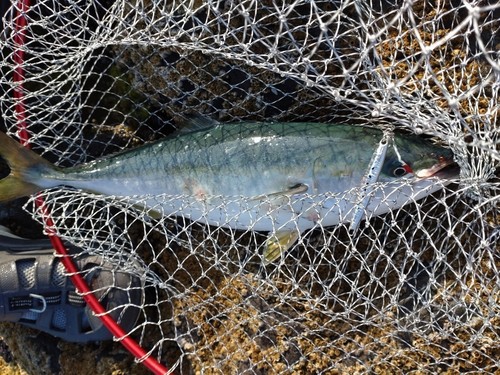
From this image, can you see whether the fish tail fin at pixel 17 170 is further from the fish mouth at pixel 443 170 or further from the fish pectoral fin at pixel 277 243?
the fish mouth at pixel 443 170

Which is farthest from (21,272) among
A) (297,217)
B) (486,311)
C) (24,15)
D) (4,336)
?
(486,311)

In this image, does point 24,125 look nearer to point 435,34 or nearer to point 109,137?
point 109,137

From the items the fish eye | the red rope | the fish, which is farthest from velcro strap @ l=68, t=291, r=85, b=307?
the fish eye

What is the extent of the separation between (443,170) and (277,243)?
0.78 metres

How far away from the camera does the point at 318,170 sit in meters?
2.28

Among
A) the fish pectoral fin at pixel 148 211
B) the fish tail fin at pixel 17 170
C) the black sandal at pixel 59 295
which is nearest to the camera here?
the fish tail fin at pixel 17 170

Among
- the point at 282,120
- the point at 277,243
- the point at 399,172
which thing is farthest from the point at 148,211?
the point at 399,172

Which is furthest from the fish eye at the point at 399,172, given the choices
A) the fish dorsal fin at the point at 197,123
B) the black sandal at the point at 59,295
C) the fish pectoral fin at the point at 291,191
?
the black sandal at the point at 59,295

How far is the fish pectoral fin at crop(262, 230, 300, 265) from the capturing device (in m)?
2.38

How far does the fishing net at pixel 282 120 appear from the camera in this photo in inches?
86.5

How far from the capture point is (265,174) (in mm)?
2340

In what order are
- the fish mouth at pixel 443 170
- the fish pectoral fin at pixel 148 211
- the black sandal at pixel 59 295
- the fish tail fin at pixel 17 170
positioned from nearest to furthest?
the fish mouth at pixel 443 170
the fish tail fin at pixel 17 170
the fish pectoral fin at pixel 148 211
the black sandal at pixel 59 295

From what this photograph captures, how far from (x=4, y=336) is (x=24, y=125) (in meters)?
1.18

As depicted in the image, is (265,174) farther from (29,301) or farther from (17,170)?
(29,301)
